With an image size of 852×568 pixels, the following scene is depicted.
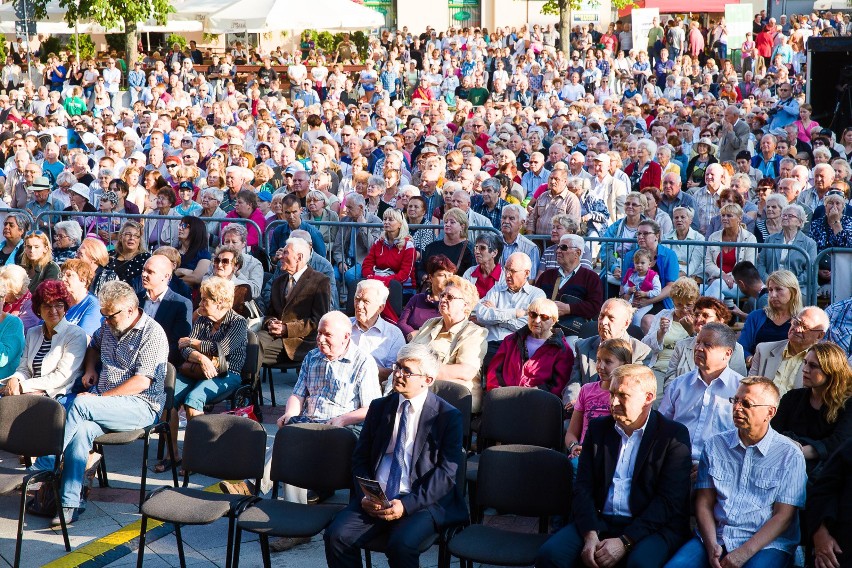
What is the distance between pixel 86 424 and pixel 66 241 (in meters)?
4.06

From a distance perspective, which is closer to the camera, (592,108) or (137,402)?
(137,402)

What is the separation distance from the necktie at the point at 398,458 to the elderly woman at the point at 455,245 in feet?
11.7

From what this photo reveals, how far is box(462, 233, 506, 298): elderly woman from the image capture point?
909 cm

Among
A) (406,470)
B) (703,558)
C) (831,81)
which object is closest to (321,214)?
(406,470)

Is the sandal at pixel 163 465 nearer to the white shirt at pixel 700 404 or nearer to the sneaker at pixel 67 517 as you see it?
the sneaker at pixel 67 517

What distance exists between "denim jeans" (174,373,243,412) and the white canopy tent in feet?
69.7

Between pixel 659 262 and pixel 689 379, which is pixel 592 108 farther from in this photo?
pixel 689 379

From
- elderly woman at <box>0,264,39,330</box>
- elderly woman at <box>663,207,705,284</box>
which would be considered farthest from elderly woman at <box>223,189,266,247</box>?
elderly woman at <box>663,207,705,284</box>

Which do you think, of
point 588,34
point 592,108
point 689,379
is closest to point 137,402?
point 689,379

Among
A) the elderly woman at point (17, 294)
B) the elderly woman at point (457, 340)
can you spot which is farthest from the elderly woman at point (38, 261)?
the elderly woman at point (457, 340)

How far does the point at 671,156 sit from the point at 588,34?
720 inches

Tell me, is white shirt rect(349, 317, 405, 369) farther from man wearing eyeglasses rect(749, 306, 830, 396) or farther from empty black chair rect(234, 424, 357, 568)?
man wearing eyeglasses rect(749, 306, 830, 396)

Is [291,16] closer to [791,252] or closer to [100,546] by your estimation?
[791,252]

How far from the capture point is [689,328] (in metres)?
7.70
